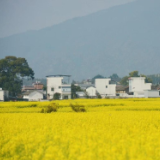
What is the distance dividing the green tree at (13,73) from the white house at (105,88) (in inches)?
602

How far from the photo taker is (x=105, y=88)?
103 metres

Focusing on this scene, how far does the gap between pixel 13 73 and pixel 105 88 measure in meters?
20.3

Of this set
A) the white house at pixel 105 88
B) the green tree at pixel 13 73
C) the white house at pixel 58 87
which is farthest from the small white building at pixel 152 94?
the green tree at pixel 13 73

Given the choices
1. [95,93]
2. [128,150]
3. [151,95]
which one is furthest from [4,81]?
[128,150]

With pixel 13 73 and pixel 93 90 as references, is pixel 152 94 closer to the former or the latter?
pixel 93 90

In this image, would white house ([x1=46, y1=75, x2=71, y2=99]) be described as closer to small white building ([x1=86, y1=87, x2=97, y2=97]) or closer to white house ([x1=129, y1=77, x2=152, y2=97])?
small white building ([x1=86, y1=87, x2=97, y2=97])

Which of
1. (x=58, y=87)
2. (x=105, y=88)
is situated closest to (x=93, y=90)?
(x=105, y=88)

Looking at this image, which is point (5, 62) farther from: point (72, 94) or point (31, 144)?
point (31, 144)

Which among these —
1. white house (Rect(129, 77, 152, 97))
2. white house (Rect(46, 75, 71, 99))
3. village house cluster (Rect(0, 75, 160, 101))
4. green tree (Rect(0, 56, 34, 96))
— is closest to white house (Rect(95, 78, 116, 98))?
village house cluster (Rect(0, 75, 160, 101))

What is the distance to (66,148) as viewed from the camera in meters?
10.3

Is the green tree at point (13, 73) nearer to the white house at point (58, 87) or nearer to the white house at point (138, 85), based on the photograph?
the white house at point (58, 87)

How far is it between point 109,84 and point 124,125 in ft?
288

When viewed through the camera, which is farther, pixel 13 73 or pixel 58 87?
pixel 13 73

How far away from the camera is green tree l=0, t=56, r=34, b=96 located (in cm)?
9091
